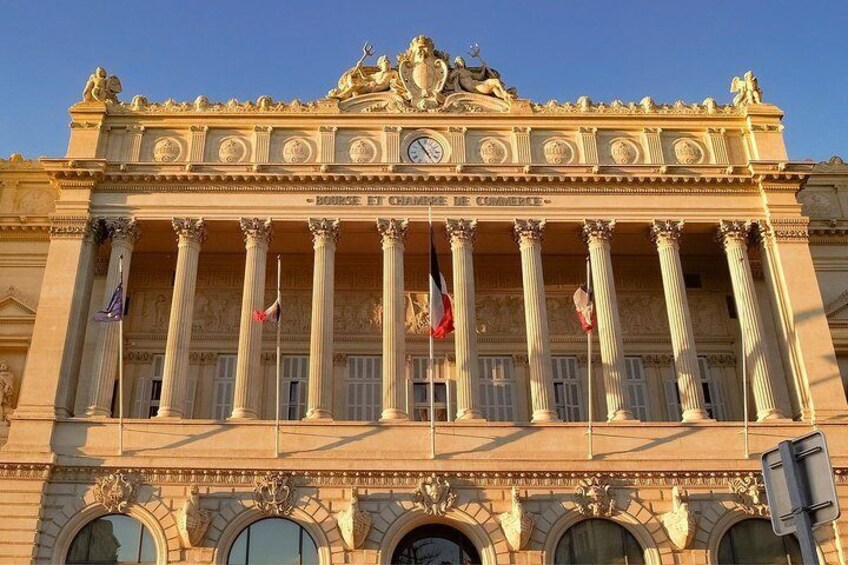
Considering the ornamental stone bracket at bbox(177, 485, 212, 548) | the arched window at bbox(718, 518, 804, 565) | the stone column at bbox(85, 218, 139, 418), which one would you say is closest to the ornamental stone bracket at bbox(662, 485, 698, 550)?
the arched window at bbox(718, 518, 804, 565)

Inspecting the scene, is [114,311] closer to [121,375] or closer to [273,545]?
[121,375]

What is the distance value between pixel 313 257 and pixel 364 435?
904 centimetres

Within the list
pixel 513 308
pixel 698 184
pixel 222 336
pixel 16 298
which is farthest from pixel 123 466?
pixel 698 184

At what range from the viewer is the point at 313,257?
36.0 m

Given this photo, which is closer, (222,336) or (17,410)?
(17,410)

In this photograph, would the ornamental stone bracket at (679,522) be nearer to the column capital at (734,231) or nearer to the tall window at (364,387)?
the column capital at (734,231)

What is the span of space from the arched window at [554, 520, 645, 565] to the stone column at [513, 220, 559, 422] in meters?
3.73

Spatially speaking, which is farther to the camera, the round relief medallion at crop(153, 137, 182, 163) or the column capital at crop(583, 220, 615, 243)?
the round relief medallion at crop(153, 137, 182, 163)

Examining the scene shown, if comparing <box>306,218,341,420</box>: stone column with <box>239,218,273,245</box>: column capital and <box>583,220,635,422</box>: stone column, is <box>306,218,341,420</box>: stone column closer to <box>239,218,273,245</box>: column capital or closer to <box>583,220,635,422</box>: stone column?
<box>239,218,273,245</box>: column capital

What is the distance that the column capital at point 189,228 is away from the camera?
33.0 m

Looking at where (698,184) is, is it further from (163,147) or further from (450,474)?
(163,147)

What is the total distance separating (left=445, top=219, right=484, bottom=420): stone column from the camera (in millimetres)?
30594

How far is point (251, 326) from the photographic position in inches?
1243

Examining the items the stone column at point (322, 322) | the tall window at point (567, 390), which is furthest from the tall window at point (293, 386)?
the tall window at point (567, 390)
